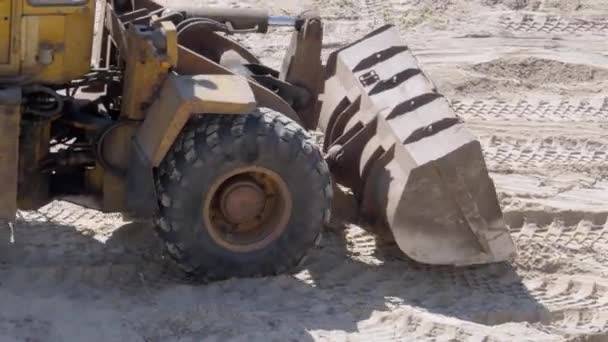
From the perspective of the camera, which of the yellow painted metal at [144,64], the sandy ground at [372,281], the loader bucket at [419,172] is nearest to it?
the sandy ground at [372,281]

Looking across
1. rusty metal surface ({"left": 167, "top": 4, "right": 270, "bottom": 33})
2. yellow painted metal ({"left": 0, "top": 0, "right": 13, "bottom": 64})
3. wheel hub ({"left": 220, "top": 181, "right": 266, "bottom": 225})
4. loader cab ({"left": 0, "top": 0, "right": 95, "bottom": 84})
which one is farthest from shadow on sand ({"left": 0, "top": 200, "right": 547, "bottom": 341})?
rusty metal surface ({"left": 167, "top": 4, "right": 270, "bottom": 33})

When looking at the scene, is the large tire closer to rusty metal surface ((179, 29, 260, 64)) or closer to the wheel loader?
the wheel loader

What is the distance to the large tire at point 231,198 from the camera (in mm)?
6988

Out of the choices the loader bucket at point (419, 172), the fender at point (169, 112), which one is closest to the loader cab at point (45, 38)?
the fender at point (169, 112)

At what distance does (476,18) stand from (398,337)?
6.60m

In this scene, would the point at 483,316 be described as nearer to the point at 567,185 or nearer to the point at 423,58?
the point at 567,185

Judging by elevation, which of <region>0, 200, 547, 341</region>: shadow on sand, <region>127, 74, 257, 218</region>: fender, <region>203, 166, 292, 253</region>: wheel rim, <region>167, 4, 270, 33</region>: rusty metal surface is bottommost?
<region>0, 200, 547, 341</region>: shadow on sand

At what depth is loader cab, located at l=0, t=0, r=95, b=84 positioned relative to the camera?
6.83 m

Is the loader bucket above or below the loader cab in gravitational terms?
below

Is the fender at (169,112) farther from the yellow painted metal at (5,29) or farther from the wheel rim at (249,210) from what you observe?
the yellow painted metal at (5,29)

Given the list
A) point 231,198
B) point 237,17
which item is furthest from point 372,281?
point 237,17

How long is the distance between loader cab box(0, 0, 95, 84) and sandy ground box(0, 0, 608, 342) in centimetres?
105

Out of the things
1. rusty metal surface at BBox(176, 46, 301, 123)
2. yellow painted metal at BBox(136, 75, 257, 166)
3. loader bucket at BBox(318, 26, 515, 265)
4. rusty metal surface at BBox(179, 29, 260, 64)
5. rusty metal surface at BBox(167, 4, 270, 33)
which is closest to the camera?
yellow painted metal at BBox(136, 75, 257, 166)

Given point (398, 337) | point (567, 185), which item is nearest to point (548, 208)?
point (567, 185)
